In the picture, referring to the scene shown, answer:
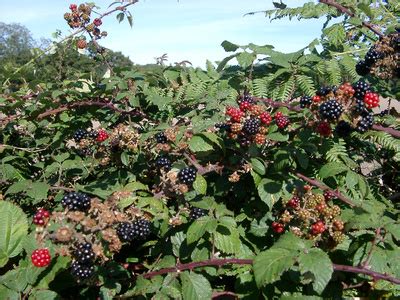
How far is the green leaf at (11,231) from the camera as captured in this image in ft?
7.14

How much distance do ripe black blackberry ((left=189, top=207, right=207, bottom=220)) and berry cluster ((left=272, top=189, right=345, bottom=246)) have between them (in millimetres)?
371

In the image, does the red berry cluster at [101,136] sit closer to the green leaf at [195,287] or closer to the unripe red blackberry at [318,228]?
the green leaf at [195,287]

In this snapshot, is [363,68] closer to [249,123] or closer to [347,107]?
[347,107]

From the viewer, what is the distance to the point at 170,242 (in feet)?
7.70

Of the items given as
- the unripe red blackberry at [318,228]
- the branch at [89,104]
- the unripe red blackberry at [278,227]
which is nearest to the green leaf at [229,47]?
the branch at [89,104]

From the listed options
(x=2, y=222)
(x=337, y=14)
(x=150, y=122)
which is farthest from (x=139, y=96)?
(x=337, y=14)

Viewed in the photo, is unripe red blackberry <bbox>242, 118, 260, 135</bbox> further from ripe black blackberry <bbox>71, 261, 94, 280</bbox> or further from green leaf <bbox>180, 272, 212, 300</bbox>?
ripe black blackberry <bbox>71, 261, 94, 280</bbox>

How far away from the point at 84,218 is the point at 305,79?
1.54m

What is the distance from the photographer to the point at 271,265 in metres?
1.73

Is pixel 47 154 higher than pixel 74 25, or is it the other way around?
pixel 74 25

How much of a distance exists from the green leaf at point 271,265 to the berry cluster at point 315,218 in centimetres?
20

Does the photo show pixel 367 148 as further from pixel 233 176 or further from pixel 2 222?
pixel 2 222

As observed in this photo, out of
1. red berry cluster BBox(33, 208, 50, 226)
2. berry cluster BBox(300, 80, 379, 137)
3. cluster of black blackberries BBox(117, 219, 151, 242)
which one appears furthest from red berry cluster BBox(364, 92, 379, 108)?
red berry cluster BBox(33, 208, 50, 226)

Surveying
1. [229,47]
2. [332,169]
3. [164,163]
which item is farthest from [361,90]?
[229,47]
